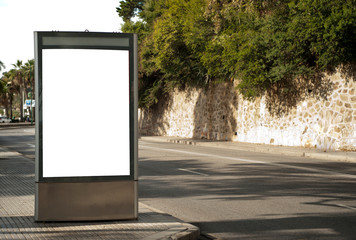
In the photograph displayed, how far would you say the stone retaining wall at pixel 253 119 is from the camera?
64.6 ft

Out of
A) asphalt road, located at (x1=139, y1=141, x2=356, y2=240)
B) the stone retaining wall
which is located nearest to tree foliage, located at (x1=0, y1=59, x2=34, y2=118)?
the stone retaining wall

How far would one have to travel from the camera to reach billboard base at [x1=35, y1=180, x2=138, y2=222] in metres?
6.31

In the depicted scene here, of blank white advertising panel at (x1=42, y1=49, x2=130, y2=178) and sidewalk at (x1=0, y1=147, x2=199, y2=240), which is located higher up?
blank white advertising panel at (x1=42, y1=49, x2=130, y2=178)

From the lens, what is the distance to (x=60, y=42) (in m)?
6.22

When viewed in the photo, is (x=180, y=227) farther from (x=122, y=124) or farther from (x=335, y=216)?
(x=335, y=216)

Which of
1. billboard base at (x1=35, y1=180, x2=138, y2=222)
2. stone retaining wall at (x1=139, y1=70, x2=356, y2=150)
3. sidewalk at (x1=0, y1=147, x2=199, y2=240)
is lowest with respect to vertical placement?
sidewalk at (x1=0, y1=147, x2=199, y2=240)

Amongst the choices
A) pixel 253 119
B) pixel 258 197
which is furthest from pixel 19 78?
pixel 258 197

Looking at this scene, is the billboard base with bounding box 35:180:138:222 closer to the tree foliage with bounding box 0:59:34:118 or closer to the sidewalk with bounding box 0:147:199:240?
the sidewalk with bounding box 0:147:199:240

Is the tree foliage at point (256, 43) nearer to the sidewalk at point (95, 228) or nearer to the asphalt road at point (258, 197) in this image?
the asphalt road at point (258, 197)

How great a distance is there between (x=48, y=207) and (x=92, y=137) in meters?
1.08

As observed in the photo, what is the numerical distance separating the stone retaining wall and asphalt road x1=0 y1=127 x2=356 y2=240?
489 cm

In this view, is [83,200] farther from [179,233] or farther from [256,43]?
[256,43]

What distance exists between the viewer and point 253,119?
26047 millimetres

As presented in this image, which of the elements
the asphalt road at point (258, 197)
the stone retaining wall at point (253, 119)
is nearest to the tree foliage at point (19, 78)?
the stone retaining wall at point (253, 119)
